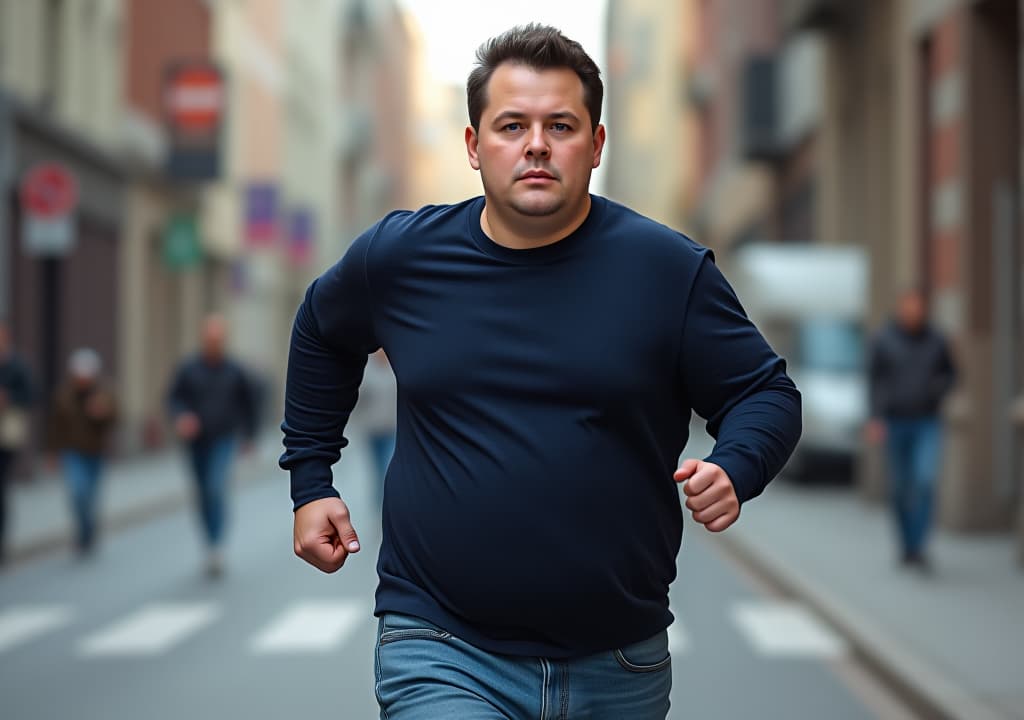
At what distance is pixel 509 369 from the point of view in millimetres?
3174

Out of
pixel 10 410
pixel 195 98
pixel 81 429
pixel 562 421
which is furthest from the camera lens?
pixel 195 98

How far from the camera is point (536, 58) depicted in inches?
127

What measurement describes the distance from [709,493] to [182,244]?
88.6ft

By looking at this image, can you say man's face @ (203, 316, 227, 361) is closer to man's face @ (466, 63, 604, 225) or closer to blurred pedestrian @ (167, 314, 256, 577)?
blurred pedestrian @ (167, 314, 256, 577)

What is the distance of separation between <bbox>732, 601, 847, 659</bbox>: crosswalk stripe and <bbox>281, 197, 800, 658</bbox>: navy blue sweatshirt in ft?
19.9

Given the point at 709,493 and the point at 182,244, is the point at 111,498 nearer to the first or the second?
the point at 182,244

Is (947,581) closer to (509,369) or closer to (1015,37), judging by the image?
(1015,37)

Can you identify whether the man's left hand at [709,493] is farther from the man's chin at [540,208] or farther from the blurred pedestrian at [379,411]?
the blurred pedestrian at [379,411]

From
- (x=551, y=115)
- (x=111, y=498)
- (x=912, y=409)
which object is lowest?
(x=111, y=498)

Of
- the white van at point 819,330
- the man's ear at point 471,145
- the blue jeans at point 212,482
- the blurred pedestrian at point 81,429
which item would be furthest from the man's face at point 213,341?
the man's ear at point 471,145

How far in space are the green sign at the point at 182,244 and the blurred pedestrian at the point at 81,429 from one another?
592 inches

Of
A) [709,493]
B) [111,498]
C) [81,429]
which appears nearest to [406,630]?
[709,493]

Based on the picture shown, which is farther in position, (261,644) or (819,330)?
(819,330)

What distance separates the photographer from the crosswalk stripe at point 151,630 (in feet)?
31.1
